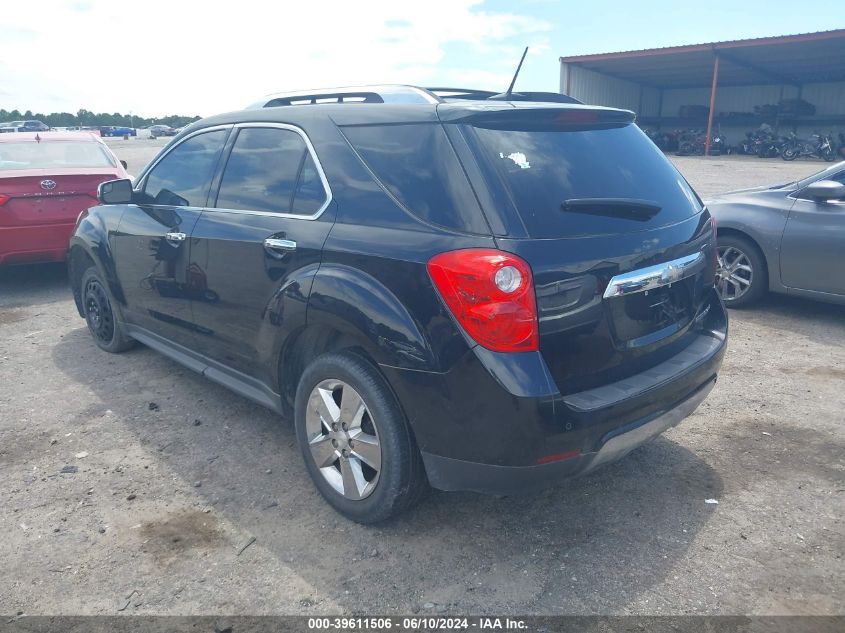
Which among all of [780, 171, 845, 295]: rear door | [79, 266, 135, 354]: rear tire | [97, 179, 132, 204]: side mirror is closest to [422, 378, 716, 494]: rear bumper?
[97, 179, 132, 204]: side mirror

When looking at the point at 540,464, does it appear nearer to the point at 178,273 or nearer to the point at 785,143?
the point at 178,273

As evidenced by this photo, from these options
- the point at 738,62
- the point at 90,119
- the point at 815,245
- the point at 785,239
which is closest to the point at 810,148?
the point at 738,62

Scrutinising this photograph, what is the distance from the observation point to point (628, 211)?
282cm

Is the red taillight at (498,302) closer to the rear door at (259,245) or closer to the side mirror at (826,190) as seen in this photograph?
the rear door at (259,245)

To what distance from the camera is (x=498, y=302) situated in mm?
2395

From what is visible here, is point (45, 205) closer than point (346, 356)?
No

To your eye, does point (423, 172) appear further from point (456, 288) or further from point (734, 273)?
point (734, 273)

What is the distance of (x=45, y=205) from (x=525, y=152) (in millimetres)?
5867

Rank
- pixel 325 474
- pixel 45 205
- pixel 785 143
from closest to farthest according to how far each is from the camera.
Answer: pixel 325 474 → pixel 45 205 → pixel 785 143

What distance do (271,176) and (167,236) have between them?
1.00m

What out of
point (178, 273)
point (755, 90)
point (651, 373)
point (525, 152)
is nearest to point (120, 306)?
point (178, 273)

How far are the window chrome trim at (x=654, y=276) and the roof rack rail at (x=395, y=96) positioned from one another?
930 mm

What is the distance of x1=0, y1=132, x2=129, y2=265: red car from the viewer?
21.9ft

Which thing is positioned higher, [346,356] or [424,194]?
[424,194]
